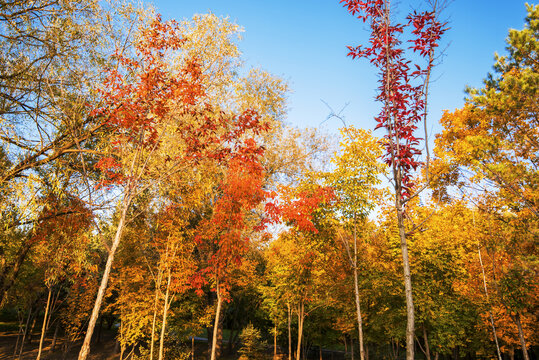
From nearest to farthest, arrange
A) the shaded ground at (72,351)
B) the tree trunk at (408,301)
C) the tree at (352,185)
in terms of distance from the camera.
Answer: the tree trunk at (408,301)
the tree at (352,185)
the shaded ground at (72,351)

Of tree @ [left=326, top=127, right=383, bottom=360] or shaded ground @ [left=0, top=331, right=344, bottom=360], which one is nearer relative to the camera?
tree @ [left=326, top=127, right=383, bottom=360]

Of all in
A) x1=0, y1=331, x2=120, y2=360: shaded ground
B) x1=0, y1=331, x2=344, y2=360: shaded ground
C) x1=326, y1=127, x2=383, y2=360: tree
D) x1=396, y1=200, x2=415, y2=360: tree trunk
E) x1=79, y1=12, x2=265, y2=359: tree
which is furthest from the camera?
x1=0, y1=331, x2=344, y2=360: shaded ground

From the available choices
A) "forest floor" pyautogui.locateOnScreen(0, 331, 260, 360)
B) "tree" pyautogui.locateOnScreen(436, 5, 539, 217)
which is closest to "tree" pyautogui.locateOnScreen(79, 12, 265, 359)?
"tree" pyautogui.locateOnScreen(436, 5, 539, 217)

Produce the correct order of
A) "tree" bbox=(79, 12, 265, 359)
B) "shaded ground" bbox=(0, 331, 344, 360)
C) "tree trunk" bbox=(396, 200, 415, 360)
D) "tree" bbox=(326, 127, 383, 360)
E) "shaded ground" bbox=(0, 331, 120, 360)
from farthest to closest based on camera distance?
1. "shaded ground" bbox=(0, 331, 344, 360)
2. "shaded ground" bbox=(0, 331, 120, 360)
3. "tree" bbox=(326, 127, 383, 360)
4. "tree" bbox=(79, 12, 265, 359)
5. "tree trunk" bbox=(396, 200, 415, 360)

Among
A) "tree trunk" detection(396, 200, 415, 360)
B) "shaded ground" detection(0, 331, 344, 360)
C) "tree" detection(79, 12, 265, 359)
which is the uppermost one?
"tree" detection(79, 12, 265, 359)

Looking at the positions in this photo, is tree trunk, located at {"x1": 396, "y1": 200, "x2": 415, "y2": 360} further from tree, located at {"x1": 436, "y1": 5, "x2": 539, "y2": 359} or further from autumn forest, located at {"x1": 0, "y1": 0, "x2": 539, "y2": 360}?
tree, located at {"x1": 436, "y1": 5, "x2": 539, "y2": 359}

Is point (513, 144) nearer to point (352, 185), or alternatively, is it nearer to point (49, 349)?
point (352, 185)

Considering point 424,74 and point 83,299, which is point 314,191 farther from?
point 83,299

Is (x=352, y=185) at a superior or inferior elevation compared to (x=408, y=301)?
superior

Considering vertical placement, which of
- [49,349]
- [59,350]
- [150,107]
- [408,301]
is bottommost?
[59,350]

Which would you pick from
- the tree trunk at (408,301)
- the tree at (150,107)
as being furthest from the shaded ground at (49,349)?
the tree trunk at (408,301)

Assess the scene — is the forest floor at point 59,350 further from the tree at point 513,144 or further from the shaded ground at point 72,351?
the tree at point 513,144

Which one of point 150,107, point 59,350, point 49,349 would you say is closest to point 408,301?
point 150,107

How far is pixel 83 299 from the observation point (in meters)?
19.4
